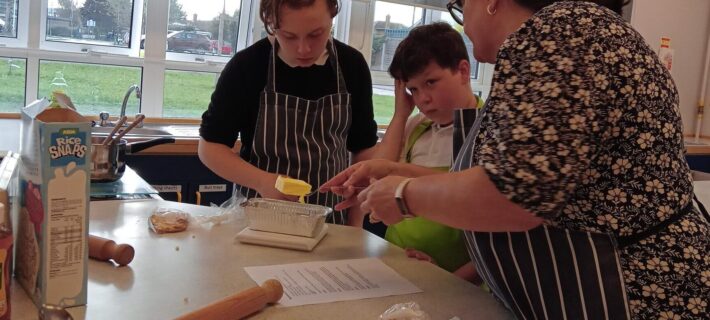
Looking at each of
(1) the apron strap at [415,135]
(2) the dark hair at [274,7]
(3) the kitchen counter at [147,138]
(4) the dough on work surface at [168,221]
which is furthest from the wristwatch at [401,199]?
(3) the kitchen counter at [147,138]

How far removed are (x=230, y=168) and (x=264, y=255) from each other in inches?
17.3

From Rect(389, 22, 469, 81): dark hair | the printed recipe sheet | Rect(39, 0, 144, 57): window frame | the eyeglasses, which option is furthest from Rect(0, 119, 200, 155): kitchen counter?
the eyeglasses

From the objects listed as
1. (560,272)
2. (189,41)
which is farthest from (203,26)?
(560,272)

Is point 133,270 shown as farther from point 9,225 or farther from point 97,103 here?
point 97,103

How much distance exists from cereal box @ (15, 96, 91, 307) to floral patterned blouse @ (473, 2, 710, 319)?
511 millimetres

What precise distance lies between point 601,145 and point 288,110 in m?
1.05

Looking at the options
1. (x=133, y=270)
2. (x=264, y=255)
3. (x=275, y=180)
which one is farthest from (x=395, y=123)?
(x=133, y=270)

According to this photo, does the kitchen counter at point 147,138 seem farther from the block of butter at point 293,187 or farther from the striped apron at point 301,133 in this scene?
the block of butter at point 293,187

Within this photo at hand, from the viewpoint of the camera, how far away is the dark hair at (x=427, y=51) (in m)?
1.59

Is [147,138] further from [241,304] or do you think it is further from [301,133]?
[241,304]

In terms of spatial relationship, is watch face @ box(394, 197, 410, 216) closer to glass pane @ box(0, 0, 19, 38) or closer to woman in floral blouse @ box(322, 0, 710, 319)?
woman in floral blouse @ box(322, 0, 710, 319)

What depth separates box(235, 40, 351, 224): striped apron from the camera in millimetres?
1693

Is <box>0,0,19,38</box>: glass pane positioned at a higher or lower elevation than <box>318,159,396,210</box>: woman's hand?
higher

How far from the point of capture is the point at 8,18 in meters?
2.95
